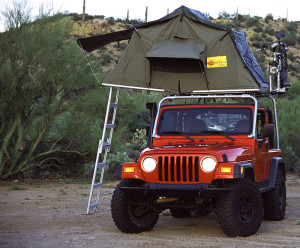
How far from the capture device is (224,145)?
8.72 metres

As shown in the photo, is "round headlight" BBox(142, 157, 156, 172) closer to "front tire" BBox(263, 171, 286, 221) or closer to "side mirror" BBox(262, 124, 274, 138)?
"side mirror" BBox(262, 124, 274, 138)

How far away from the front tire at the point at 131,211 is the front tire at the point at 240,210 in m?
1.24

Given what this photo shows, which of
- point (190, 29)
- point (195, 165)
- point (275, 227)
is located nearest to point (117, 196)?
point (195, 165)

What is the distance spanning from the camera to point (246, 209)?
8.14 metres

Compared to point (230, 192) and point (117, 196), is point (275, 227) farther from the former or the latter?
point (117, 196)

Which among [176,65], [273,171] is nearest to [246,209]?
[273,171]

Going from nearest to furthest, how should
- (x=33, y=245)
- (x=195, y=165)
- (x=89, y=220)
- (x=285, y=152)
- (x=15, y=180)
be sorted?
(x=33, y=245) → (x=195, y=165) → (x=89, y=220) → (x=15, y=180) → (x=285, y=152)

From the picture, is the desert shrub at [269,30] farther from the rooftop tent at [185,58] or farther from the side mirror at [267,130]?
the side mirror at [267,130]

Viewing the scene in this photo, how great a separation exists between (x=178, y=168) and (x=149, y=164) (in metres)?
0.44

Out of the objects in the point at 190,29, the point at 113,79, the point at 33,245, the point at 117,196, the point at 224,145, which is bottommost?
the point at 33,245

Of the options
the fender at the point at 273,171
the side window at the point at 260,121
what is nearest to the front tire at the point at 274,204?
the fender at the point at 273,171

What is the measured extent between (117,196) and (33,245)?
58.9 inches

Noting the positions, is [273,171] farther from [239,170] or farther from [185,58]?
[185,58]

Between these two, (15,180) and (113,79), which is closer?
(113,79)
